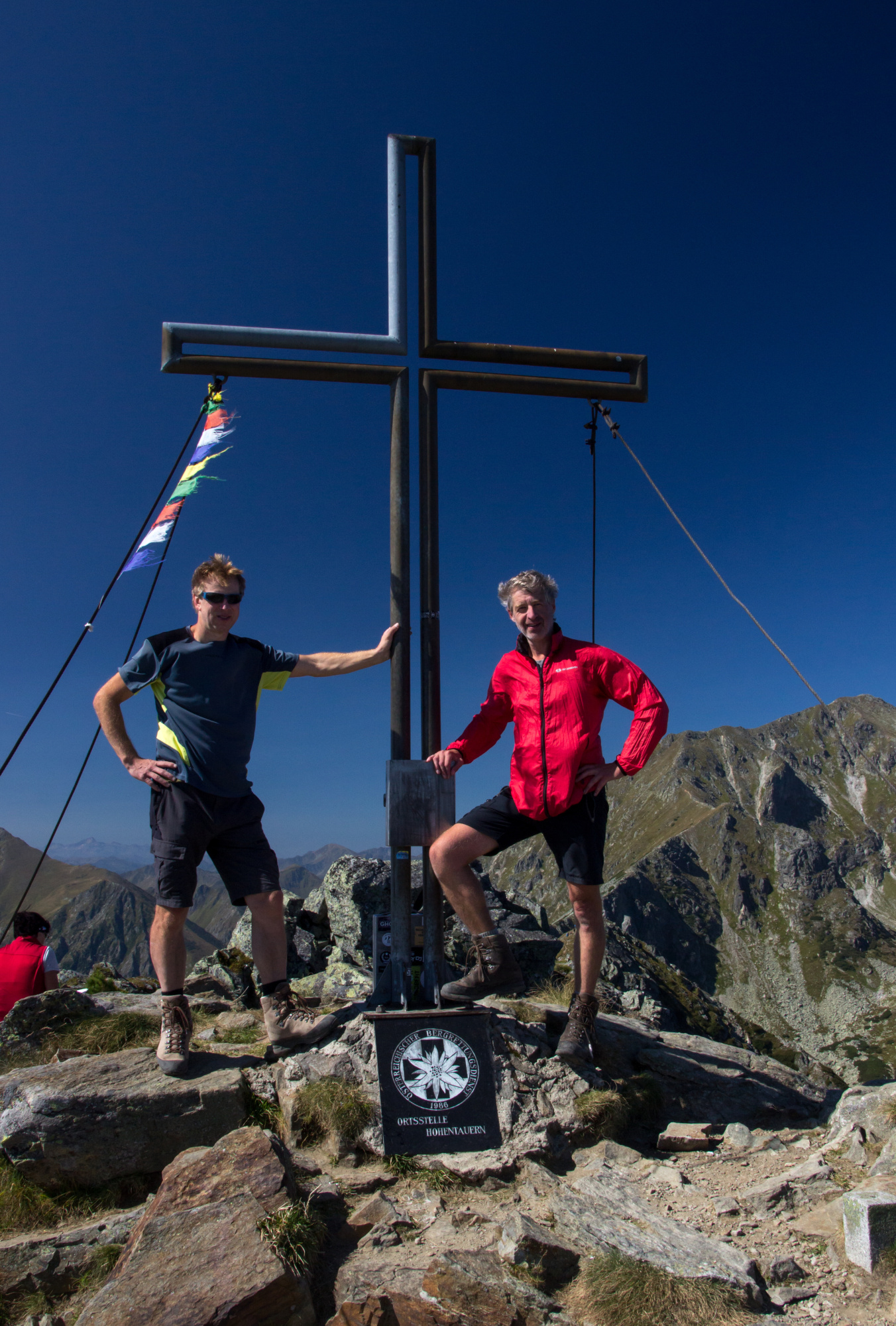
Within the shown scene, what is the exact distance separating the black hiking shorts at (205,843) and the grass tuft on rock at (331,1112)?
1568 millimetres

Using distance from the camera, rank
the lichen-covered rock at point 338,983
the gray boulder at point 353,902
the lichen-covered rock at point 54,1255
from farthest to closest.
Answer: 1. the gray boulder at point 353,902
2. the lichen-covered rock at point 338,983
3. the lichen-covered rock at point 54,1255

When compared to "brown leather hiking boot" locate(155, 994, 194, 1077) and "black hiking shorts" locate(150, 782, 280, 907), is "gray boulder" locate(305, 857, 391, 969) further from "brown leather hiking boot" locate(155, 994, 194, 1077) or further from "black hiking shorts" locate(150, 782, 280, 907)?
"brown leather hiking boot" locate(155, 994, 194, 1077)

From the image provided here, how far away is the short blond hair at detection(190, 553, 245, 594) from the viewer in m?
6.32

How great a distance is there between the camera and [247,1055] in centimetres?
624

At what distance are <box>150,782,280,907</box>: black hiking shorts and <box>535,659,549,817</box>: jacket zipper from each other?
2373 mm

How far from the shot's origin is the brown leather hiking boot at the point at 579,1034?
6117 mm

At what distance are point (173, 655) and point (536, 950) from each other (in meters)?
8.24

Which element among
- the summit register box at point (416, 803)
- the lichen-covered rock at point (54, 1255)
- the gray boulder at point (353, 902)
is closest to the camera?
the lichen-covered rock at point (54, 1255)

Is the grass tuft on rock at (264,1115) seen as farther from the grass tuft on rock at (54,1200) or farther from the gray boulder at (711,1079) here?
the gray boulder at (711,1079)

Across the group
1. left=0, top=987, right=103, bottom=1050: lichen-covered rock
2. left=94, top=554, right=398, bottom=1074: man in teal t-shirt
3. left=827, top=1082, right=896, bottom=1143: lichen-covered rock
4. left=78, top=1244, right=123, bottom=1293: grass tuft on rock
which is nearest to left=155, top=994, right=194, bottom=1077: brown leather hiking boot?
left=94, top=554, right=398, bottom=1074: man in teal t-shirt

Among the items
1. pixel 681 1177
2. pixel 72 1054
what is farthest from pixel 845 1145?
pixel 72 1054

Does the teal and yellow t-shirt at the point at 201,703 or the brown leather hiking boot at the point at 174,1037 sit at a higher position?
the teal and yellow t-shirt at the point at 201,703

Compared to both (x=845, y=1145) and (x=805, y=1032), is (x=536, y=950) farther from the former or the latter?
(x=805, y=1032)

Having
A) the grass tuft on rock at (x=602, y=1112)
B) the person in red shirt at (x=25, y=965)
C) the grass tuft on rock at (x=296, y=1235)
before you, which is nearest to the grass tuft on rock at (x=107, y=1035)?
the person in red shirt at (x=25, y=965)
